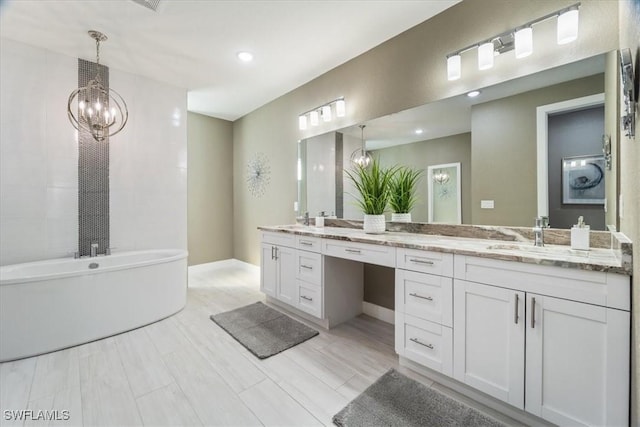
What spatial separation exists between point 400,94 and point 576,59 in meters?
1.15

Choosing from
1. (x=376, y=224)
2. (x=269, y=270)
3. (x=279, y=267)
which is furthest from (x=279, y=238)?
(x=376, y=224)

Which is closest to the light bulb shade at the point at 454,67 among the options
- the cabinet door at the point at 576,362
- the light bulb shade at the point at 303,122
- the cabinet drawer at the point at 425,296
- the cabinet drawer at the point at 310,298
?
the cabinet drawer at the point at 425,296

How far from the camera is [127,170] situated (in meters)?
3.09

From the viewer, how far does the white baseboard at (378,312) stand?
8.29ft

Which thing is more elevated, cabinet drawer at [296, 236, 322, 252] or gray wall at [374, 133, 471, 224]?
gray wall at [374, 133, 471, 224]

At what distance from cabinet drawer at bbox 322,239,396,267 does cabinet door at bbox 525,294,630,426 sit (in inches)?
30.5

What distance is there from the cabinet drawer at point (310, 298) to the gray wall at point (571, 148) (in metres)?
1.76

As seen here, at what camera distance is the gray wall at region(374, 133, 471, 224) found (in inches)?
80.7

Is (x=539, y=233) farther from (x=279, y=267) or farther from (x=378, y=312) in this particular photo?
(x=279, y=267)

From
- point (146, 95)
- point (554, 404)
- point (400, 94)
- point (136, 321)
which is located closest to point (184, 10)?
point (146, 95)

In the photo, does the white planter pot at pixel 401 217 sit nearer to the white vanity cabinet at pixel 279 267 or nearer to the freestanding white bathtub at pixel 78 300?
the white vanity cabinet at pixel 279 267

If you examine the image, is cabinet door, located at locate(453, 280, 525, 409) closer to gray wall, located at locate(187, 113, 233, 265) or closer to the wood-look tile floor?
the wood-look tile floor

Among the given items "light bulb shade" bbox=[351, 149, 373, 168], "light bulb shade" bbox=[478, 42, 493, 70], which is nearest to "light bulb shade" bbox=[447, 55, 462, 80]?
"light bulb shade" bbox=[478, 42, 493, 70]

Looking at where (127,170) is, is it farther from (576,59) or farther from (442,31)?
(576,59)
